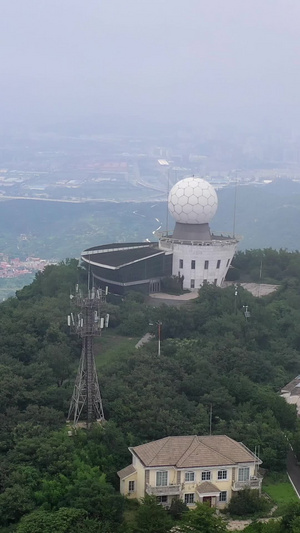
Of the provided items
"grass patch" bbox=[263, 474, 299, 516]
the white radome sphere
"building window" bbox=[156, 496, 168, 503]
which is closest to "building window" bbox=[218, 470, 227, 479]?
"grass patch" bbox=[263, 474, 299, 516]

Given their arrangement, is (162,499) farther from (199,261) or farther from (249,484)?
(199,261)

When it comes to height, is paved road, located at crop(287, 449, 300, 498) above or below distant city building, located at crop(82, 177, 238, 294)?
below

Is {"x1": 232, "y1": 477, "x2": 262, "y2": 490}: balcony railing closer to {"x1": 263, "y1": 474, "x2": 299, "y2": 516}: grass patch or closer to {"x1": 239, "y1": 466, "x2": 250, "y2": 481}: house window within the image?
{"x1": 239, "y1": 466, "x2": 250, "y2": 481}: house window

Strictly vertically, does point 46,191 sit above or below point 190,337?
below

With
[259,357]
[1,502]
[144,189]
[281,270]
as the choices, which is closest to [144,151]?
[144,189]

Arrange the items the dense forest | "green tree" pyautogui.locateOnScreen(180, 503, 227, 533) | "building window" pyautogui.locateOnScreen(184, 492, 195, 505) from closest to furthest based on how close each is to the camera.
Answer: "green tree" pyautogui.locateOnScreen(180, 503, 227, 533) < the dense forest < "building window" pyautogui.locateOnScreen(184, 492, 195, 505)

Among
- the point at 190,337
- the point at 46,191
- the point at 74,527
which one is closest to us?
the point at 74,527

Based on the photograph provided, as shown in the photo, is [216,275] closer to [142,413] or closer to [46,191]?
[142,413]
